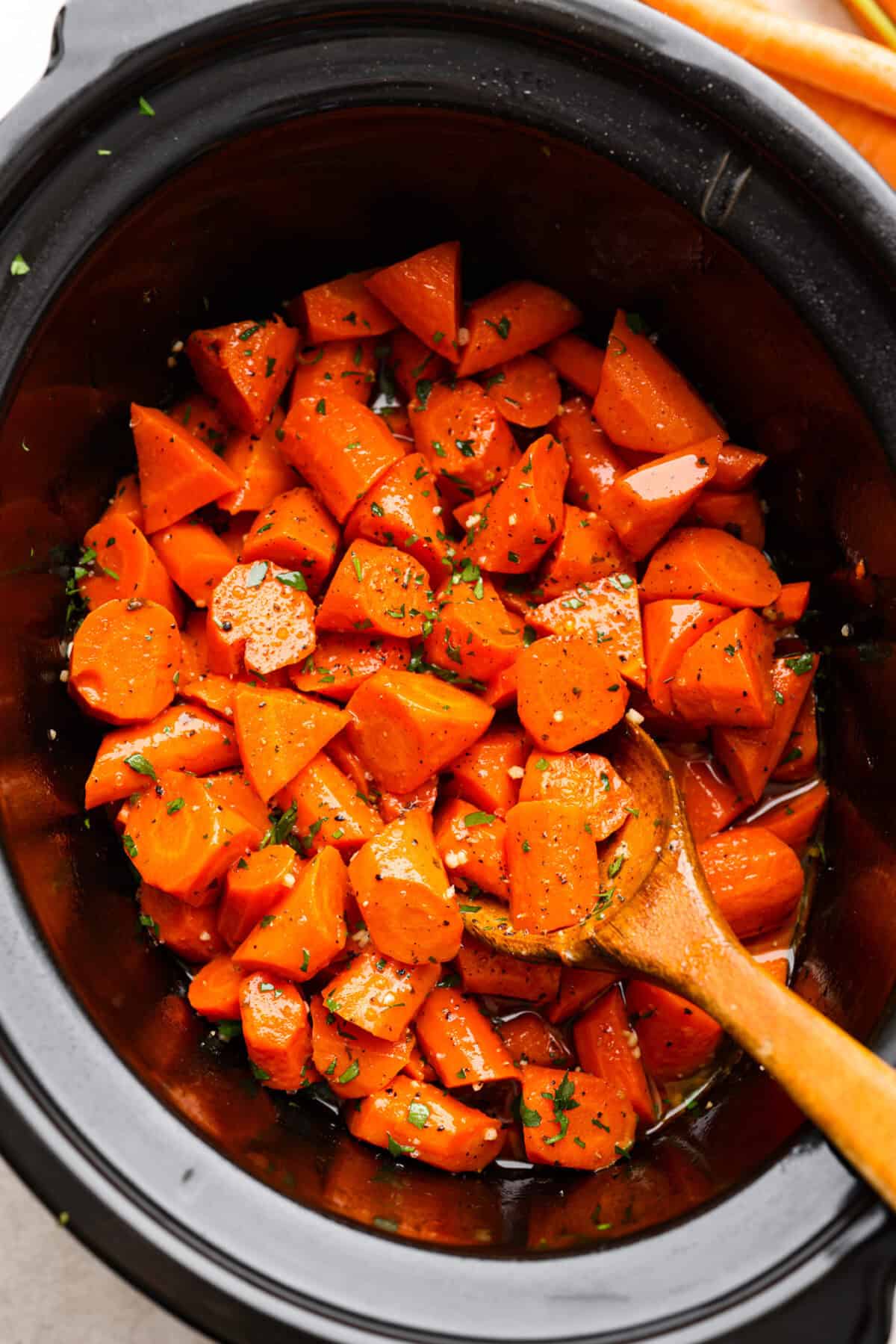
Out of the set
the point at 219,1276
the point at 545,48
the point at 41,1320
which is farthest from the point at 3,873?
the point at 545,48

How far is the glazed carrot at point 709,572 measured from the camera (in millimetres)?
2023

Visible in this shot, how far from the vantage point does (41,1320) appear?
80.4 inches

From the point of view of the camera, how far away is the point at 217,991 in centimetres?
189

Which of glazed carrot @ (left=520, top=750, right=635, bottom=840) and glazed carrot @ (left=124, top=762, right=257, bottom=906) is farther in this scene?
glazed carrot @ (left=520, top=750, right=635, bottom=840)

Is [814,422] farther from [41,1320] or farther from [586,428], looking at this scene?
[41,1320]

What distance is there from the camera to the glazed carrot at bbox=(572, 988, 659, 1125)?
196 cm

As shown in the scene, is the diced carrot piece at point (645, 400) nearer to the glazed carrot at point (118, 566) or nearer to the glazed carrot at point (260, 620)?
the glazed carrot at point (260, 620)

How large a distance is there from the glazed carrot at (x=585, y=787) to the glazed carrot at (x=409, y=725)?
Result: 0.12 m

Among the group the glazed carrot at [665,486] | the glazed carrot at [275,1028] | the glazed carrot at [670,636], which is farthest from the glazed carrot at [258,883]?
the glazed carrot at [665,486]

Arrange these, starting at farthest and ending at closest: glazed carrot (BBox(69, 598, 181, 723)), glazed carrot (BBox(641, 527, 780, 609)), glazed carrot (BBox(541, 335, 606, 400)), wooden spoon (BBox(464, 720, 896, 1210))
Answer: glazed carrot (BBox(541, 335, 606, 400))
glazed carrot (BBox(641, 527, 780, 609))
glazed carrot (BBox(69, 598, 181, 723))
wooden spoon (BBox(464, 720, 896, 1210))

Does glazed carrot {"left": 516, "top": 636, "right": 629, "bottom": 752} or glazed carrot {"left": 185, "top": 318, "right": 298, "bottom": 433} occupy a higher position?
glazed carrot {"left": 185, "top": 318, "right": 298, "bottom": 433}

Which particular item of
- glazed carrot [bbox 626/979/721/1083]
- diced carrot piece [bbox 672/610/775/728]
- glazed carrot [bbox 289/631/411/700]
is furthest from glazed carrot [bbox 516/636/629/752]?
glazed carrot [bbox 626/979/721/1083]

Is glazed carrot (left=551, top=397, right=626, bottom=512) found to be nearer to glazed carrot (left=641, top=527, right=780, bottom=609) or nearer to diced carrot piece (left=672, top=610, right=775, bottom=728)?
glazed carrot (left=641, top=527, right=780, bottom=609)

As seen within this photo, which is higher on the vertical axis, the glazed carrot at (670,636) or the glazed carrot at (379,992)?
the glazed carrot at (670,636)
